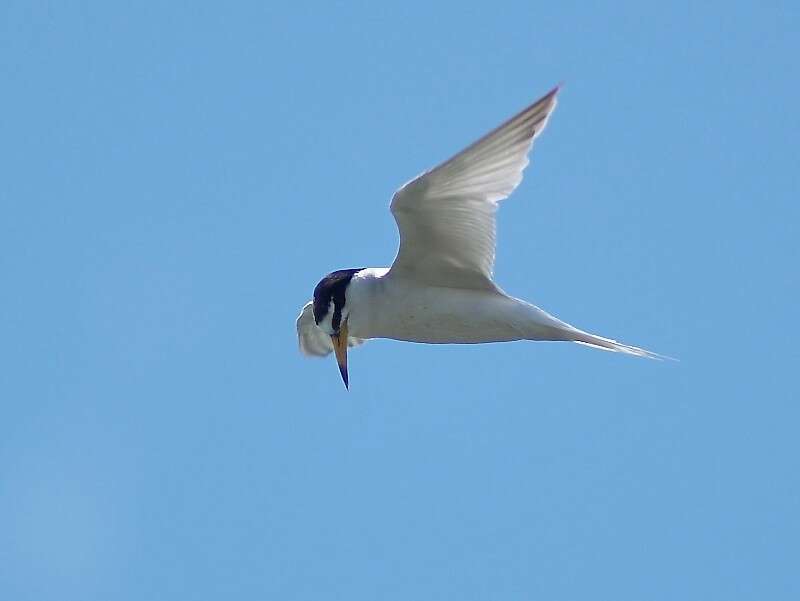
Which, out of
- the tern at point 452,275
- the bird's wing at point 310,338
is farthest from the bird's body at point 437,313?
the bird's wing at point 310,338

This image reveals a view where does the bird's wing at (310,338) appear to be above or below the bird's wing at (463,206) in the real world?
below

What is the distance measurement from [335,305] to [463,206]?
57.0 inches

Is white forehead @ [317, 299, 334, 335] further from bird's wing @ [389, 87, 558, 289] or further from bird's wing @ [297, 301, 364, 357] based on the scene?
bird's wing @ [297, 301, 364, 357]

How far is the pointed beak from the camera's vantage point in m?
10.6

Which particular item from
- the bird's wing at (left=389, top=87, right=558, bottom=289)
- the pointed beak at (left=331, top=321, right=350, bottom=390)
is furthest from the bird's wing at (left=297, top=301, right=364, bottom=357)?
the bird's wing at (left=389, top=87, right=558, bottom=289)

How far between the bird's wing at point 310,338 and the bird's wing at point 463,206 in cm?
262

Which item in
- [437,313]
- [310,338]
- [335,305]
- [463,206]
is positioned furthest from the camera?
[310,338]

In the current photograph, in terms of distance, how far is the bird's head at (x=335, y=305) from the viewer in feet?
34.3

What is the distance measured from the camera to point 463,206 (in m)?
9.59

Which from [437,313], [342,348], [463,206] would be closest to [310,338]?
[342,348]

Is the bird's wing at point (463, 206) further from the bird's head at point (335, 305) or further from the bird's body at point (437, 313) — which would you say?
the bird's head at point (335, 305)

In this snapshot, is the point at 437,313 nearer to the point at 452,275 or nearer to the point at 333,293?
the point at 452,275

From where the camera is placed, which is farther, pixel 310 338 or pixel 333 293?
pixel 310 338

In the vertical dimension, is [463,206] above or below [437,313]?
above
